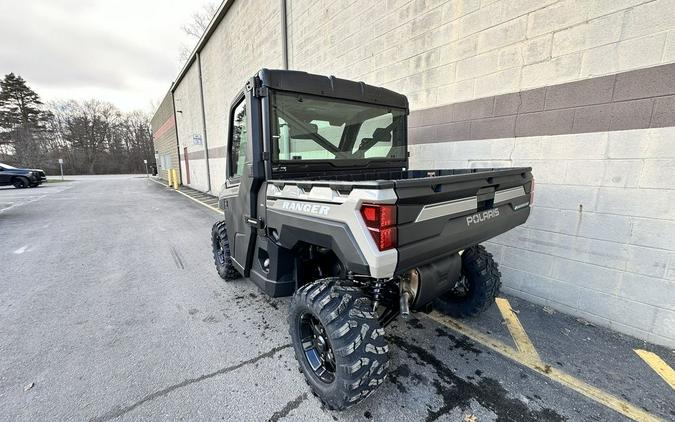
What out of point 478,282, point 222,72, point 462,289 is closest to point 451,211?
point 478,282

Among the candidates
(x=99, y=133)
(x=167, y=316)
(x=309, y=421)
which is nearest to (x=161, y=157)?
(x=99, y=133)

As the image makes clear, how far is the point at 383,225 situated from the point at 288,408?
1.45 m

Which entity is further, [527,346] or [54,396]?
[527,346]

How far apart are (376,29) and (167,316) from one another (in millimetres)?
5225

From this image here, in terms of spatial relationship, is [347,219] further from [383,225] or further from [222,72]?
A: [222,72]

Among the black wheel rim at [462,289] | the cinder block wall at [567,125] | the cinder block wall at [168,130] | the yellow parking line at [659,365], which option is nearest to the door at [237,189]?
the black wheel rim at [462,289]

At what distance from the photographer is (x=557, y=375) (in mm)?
2193

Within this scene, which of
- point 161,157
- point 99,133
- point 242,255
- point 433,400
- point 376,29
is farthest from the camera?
point 99,133

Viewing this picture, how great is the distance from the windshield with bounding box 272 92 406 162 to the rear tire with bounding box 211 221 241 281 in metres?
1.97

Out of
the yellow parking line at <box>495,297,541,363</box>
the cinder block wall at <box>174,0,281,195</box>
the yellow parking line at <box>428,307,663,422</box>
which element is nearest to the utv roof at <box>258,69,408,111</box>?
the yellow parking line at <box>428,307,663,422</box>

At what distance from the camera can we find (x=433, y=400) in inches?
76.9

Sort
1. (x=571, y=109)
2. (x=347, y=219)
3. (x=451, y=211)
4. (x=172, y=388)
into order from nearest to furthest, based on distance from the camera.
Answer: (x=347, y=219)
(x=451, y=211)
(x=172, y=388)
(x=571, y=109)

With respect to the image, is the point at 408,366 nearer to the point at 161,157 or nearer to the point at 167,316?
the point at 167,316

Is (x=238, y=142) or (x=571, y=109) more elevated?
(x=571, y=109)
